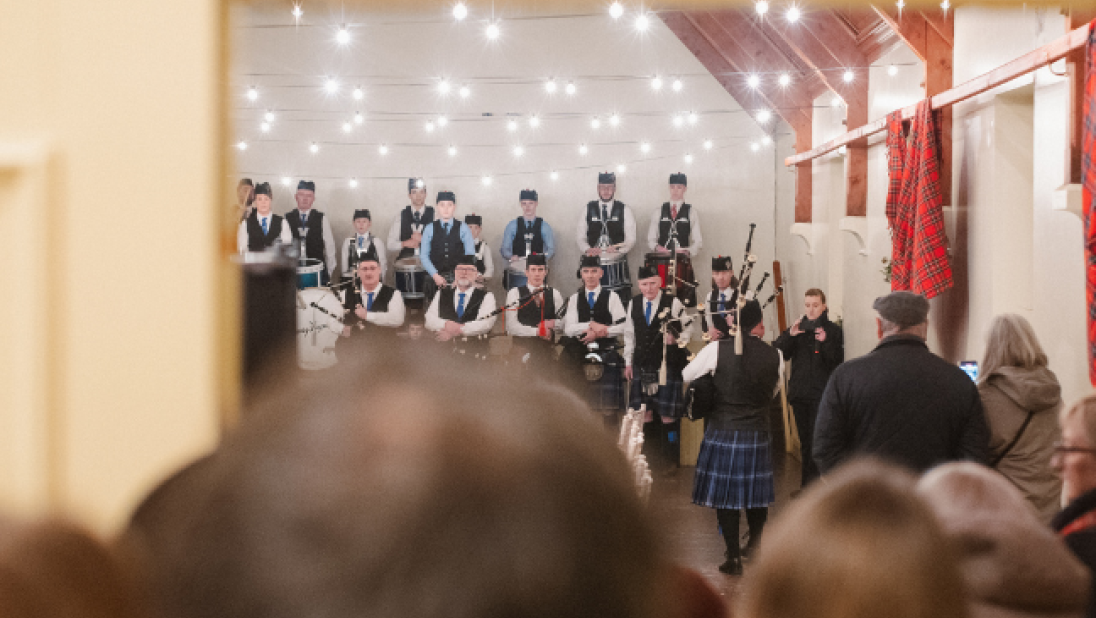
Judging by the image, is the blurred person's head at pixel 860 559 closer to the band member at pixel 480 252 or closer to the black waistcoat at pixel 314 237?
the black waistcoat at pixel 314 237

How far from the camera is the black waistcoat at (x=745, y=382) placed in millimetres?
3545

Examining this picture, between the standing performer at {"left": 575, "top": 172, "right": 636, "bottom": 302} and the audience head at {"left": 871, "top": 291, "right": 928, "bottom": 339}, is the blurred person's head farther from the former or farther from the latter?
the standing performer at {"left": 575, "top": 172, "right": 636, "bottom": 302}

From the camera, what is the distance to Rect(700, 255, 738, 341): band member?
5.23 metres

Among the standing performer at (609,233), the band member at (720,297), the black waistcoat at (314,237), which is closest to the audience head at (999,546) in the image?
the band member at (720,297)

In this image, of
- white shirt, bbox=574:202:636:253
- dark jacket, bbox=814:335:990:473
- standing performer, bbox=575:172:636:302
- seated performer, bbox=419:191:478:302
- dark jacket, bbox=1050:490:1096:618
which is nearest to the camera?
dark jacket, bbox=1050:490:1096:618

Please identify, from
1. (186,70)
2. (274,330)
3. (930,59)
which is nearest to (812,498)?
(274,330)

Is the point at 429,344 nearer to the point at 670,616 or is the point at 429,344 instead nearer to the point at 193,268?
the point at 670,616

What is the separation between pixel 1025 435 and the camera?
2418mm

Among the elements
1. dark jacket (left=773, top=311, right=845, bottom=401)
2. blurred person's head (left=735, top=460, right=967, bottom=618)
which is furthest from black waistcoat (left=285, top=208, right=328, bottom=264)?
blurred person's head (left=735, top=460, right=967, bottom=618)

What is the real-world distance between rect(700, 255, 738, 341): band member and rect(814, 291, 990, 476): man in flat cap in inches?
94.5

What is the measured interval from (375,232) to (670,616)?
17.9ft

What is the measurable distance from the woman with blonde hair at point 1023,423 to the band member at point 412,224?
3.91 metres

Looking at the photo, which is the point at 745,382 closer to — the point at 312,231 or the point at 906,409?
the point at 906,409

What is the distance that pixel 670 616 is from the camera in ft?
1.12
